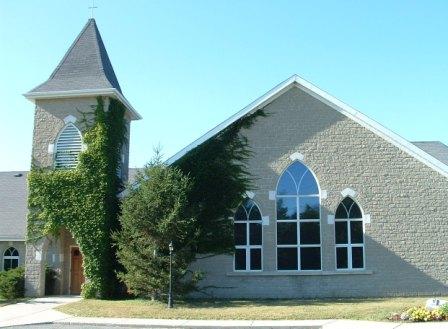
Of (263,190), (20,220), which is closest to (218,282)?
(263,190)

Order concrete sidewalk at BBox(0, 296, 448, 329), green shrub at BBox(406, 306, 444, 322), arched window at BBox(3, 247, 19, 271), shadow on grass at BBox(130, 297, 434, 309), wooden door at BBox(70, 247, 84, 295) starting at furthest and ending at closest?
arched window at BBox(3, 247, 19, 271) → wooden door at BBox(70, 247, 84, 295) → shadow on grass at BBox(130, 297, 434, 309) → green shrub at BBox(406, 306, 444, 322) → concrete sidewalk at BBox(0, 296, 448, 329)

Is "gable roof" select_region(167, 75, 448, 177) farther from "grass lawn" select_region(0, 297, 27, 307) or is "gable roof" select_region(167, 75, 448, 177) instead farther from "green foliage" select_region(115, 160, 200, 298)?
"grass lawn" select_region(0, 297, 27, 307)

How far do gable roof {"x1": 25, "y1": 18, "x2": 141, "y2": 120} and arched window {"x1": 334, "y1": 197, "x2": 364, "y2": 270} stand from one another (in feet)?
35.3

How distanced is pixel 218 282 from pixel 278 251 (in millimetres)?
2760

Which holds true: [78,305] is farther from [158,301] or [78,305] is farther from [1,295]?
[1,295]

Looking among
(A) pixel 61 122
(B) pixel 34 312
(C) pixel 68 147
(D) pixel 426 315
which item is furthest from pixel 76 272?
(D) pixel 426 315

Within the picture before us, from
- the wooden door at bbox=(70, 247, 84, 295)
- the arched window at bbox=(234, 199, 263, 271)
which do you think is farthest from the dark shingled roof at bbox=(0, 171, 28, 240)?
the arched window at bbox=(234, 199, 263, 271)

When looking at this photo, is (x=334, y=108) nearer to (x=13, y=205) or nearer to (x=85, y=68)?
(x=85, y=68)

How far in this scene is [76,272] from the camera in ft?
82.8

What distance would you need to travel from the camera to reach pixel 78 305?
1997 centimetres

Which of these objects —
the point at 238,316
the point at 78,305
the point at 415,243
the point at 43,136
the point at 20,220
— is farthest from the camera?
the point at 20,220

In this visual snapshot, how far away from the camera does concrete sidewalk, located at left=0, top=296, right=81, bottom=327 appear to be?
17.5 m

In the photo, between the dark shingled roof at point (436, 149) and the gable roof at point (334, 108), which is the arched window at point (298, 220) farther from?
the dark shingled roof at point (436, 149)

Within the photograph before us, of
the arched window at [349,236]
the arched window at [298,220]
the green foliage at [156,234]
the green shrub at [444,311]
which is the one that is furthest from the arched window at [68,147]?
the green shrub at [444,311]
